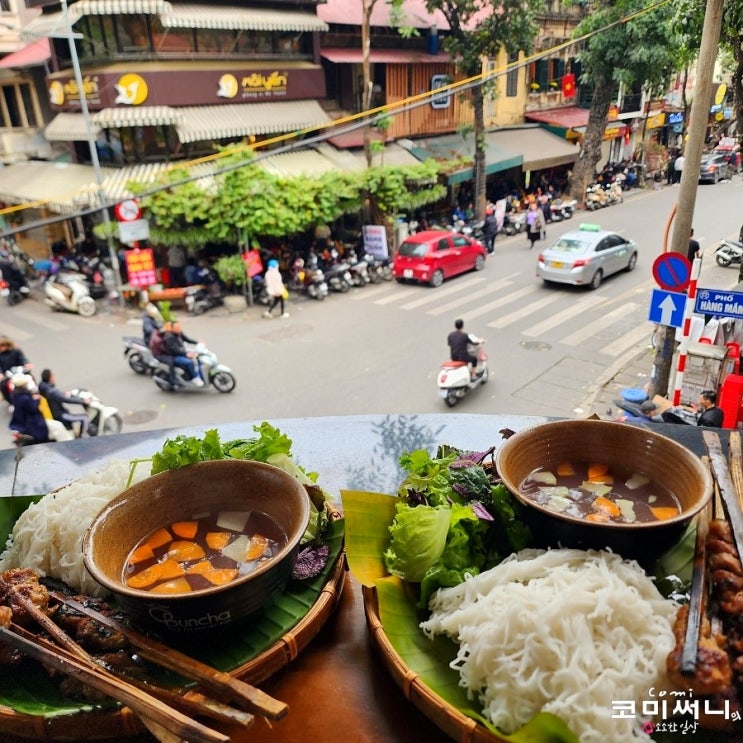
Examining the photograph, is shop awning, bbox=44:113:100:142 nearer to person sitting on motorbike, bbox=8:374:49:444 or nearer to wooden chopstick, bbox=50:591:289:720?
person sitting on motorbike, bbox=8:374:49:444

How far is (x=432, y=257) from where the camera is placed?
52.3 feet

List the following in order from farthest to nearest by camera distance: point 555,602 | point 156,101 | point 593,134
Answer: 1. point 593,134
2. point 156,101
3. point 555,602

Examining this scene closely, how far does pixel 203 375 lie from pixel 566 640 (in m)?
9.56

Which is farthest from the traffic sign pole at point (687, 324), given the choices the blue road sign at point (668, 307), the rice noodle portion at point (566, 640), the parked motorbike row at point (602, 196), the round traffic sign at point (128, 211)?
the parked motorbike row at point (602, 196)

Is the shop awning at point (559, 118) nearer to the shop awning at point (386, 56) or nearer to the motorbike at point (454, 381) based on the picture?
the shop awning at point (386, 56)

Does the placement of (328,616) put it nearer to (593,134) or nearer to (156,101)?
(156,101)

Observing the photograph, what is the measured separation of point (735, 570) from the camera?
1606mm

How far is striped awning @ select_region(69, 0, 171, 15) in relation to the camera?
524 inches

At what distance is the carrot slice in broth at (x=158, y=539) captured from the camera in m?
1.99

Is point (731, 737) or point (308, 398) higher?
point (731, 737)

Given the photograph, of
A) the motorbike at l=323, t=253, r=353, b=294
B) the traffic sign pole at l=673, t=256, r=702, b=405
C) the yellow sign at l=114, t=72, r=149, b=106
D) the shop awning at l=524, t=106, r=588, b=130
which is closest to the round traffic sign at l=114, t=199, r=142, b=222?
the yellow sign at l=114, t=72, r=149, b=106

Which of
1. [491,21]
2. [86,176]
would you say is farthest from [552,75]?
[86,176]

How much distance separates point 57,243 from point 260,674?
1940 centimetres

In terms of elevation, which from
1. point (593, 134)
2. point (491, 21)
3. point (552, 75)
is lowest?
point (593, 134)
